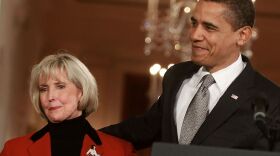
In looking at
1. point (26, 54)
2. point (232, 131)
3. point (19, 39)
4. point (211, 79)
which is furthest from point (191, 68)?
point (26, 54)

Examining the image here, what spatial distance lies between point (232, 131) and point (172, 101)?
245 mm

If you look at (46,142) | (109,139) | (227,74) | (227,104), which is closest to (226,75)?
(227,74)

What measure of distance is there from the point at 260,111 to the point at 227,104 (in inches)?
15.4

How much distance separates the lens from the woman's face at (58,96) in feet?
8.05

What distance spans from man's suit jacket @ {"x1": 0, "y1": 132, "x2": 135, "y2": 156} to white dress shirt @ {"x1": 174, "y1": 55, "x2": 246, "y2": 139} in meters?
0.23

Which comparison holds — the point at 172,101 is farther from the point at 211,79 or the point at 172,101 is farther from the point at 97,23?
the point at 97,23

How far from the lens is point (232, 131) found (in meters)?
2.35

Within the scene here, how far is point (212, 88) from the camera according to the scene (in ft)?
8.13

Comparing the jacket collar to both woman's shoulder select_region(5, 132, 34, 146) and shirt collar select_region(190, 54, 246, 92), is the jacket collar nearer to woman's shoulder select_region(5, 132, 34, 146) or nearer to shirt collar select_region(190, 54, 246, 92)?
woman's shoulder select_region(5, 132, 34, 146)

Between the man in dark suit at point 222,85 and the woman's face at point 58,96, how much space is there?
11.8 inches

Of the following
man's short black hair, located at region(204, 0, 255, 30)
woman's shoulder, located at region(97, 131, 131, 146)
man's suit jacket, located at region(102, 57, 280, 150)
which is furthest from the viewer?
woman's shoulder, located at region(97, 131, 131, 146)

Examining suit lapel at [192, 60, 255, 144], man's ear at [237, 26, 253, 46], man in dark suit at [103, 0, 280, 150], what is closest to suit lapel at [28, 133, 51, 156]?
man in dark suit at [103, 0, 280, 150]

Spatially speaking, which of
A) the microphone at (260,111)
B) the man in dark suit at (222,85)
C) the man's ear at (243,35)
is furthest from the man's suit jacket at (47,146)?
the microphone at (260,111)

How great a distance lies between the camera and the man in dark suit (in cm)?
235
